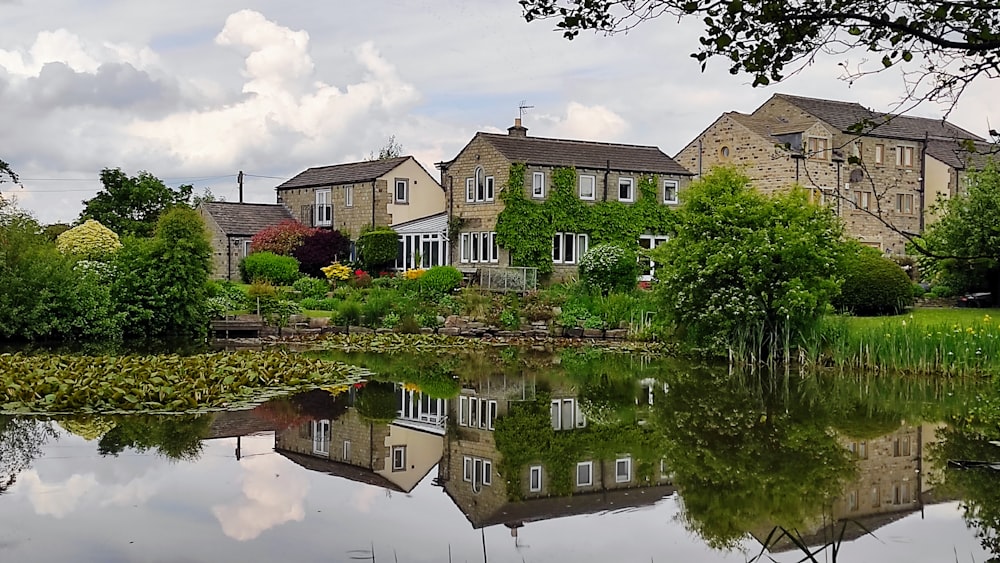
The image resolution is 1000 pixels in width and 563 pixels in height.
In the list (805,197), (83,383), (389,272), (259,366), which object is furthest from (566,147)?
(83,383)

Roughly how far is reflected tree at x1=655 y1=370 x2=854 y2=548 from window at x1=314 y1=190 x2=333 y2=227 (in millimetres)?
38589

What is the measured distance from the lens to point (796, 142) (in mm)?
49562

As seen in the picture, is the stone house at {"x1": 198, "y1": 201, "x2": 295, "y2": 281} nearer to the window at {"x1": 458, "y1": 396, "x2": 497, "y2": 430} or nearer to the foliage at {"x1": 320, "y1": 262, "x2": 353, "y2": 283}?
the foliage at {"x1": 320, "y1": 262, "x2": 353, "y2": 283}

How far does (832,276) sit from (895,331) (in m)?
1.71

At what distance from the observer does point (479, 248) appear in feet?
148

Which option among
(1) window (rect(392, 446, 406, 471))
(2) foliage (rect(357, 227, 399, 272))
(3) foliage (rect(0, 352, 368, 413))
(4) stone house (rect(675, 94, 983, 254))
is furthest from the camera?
(4) stone house (rect(675, 94, 983, 254))

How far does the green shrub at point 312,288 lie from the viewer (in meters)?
38.5

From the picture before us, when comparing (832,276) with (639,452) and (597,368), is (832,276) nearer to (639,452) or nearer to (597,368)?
(597,368)

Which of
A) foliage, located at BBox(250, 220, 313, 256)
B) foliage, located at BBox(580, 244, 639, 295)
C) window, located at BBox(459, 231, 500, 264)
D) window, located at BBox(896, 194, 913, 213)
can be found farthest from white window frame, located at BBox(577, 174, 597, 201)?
window, located at BBox(896, 194, 913, 213)

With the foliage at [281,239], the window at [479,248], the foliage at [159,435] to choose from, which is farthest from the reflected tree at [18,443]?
the foliage at [281,239]

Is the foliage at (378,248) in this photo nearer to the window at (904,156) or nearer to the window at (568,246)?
the window at (568,246)

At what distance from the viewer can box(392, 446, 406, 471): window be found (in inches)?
449

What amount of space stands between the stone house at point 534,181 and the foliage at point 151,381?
2523 centimetres

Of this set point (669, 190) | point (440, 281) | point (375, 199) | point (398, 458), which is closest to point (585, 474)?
point (398, 458)
